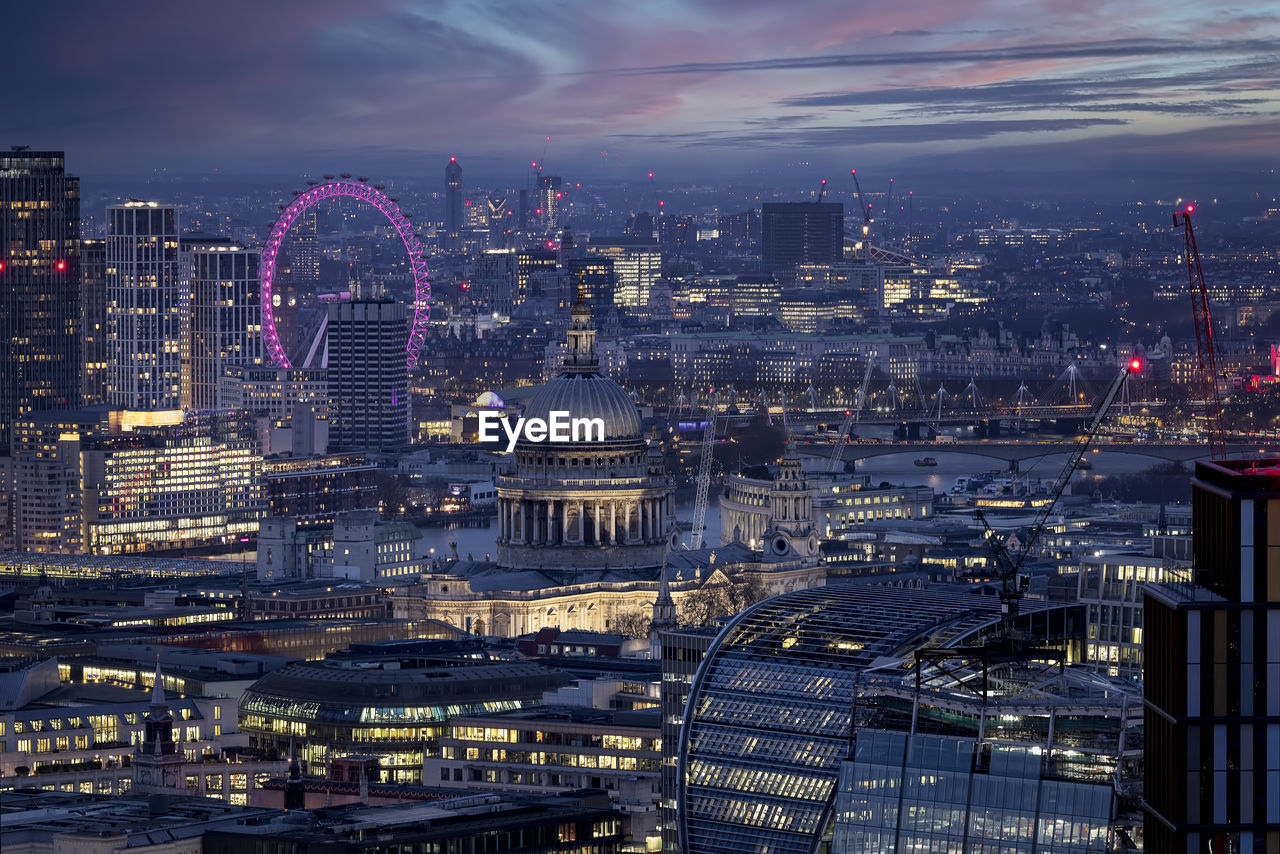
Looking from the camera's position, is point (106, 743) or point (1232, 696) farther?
point (106, 743)

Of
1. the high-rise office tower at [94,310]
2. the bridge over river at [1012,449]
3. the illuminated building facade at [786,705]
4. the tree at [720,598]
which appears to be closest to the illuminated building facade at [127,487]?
the bridge over river at [1012,449]

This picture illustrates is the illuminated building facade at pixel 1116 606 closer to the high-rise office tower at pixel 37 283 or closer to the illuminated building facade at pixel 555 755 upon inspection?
the illuminated building facade at pixel 555 755

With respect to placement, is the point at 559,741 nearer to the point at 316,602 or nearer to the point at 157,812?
the point at 157,812

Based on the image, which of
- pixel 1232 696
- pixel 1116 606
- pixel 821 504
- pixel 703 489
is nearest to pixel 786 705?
pixel 1116 606

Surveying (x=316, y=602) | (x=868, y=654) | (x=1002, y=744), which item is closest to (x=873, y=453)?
(x=316, y=602)

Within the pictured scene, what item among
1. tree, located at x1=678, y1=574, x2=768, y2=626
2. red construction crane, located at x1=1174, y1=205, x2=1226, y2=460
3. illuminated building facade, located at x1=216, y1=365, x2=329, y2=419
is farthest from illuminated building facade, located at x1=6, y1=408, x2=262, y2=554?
tree, located at x1=678, y1=574, x2=768, y2=626

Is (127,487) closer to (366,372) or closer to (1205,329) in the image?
(366,372)

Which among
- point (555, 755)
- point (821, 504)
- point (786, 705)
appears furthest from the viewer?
point (821, 504)
